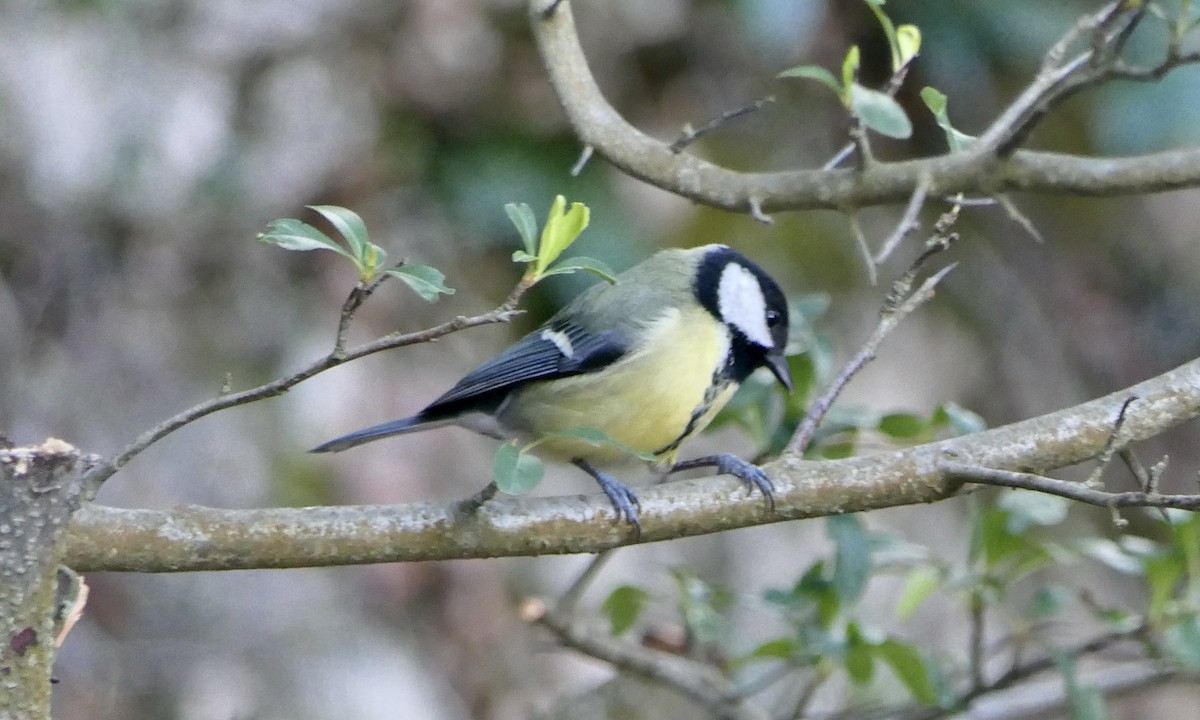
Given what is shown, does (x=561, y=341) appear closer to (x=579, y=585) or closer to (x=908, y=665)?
(x=579, y=585)

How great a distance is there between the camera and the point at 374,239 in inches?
113

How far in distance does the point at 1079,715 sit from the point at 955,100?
1.87 meters

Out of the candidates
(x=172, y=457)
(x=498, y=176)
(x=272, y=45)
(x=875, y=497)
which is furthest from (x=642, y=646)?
(x=272, y=45)

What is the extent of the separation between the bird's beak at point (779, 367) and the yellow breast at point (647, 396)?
0.06 metres

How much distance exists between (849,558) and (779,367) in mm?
356

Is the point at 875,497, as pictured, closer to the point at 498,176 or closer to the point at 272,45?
the point at 498,176

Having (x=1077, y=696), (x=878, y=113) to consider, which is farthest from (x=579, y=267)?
(x=1077, y=696)

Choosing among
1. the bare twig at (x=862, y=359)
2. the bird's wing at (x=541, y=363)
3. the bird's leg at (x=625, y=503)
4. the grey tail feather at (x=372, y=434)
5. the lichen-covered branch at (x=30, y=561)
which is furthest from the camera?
the bird's wing at (x=541, y=363)

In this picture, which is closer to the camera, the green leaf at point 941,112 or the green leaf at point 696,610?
the green leaf at point 941,112

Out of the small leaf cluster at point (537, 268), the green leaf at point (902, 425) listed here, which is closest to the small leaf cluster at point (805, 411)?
the green leaf at point (902, 425)

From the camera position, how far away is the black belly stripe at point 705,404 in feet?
5.94

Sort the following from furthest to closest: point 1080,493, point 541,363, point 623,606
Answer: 1. point 541,363
2. point 623,606
3. point 1080,493

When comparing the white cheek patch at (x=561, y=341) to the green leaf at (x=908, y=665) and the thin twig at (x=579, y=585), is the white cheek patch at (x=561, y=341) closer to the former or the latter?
the thin twig at (x=579, y=585)

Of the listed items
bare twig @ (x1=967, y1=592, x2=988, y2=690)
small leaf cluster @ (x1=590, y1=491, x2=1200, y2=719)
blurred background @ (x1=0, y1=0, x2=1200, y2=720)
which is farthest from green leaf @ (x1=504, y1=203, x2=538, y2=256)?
blurred background @ (x1=0, y1=0, x2=1200, y2=720)
